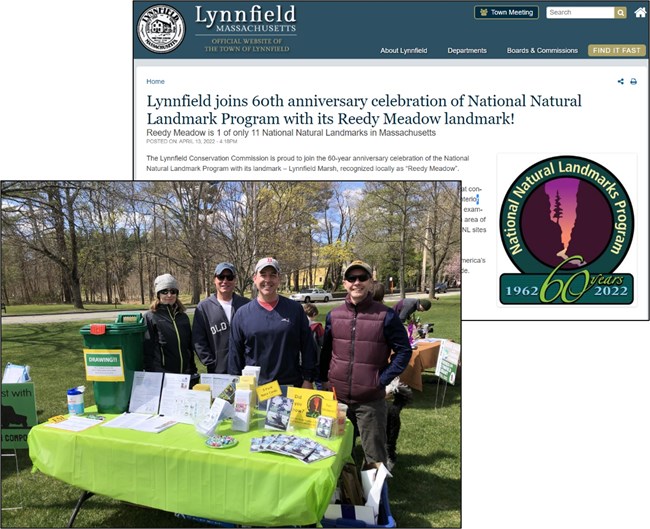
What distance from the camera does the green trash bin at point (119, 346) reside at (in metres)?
2.47

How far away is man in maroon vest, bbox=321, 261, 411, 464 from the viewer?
265 centimetres

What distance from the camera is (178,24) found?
8.54 feet

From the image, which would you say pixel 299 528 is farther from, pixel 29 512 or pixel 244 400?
pixel 29 512

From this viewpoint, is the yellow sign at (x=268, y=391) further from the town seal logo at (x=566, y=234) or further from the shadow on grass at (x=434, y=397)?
the shadow on grass at (x=434, y=397)

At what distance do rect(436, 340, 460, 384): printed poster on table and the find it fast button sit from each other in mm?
3465

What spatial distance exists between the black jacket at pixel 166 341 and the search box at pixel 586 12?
331 cm

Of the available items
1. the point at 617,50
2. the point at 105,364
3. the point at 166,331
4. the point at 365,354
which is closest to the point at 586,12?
the point at 617,50

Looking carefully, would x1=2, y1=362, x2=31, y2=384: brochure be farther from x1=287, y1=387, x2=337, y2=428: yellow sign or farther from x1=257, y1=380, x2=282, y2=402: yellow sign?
x1=287, y1=387, x2=337, y2=428: yellow sign

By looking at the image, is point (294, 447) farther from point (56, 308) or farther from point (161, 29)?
point (56, 308)

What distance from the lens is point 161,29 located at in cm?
263

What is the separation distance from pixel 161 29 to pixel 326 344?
8.05ft

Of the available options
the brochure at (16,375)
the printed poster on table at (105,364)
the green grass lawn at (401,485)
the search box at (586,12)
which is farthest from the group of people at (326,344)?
the search box at (586,12)

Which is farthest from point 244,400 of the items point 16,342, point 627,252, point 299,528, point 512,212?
point 16,342

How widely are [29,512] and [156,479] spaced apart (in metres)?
1.68
